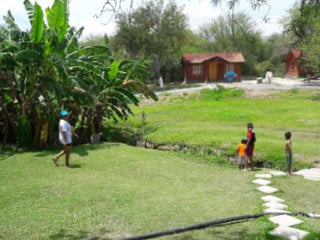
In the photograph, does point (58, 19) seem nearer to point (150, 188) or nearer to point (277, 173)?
point (150, 188)

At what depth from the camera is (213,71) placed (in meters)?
44.5

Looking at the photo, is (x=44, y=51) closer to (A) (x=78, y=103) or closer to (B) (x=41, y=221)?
(A) (x=78, y=103)

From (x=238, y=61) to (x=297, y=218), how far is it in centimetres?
3791

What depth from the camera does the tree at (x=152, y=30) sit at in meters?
36.8

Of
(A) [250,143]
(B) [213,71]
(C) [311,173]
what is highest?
(B) [213,71]

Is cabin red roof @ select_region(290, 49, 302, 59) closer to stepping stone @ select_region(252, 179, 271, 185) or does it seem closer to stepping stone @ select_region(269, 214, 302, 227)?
stepping stone @ select_region(252, 179, 271, 185)

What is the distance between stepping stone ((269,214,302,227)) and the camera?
6.50m

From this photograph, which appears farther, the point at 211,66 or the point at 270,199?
the point at 211,66

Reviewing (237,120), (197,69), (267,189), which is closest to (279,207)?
(267,189)

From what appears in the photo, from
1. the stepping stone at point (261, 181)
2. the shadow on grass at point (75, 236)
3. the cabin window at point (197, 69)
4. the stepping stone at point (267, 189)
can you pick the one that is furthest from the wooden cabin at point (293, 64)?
the shadow on grass at point (75, 236)

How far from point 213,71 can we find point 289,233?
39183mm

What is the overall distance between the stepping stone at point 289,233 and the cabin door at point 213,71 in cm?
3882

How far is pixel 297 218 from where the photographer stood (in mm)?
6793

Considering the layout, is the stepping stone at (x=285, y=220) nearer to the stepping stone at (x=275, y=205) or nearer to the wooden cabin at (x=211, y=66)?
the stepping stone at (x=275, y=205)
